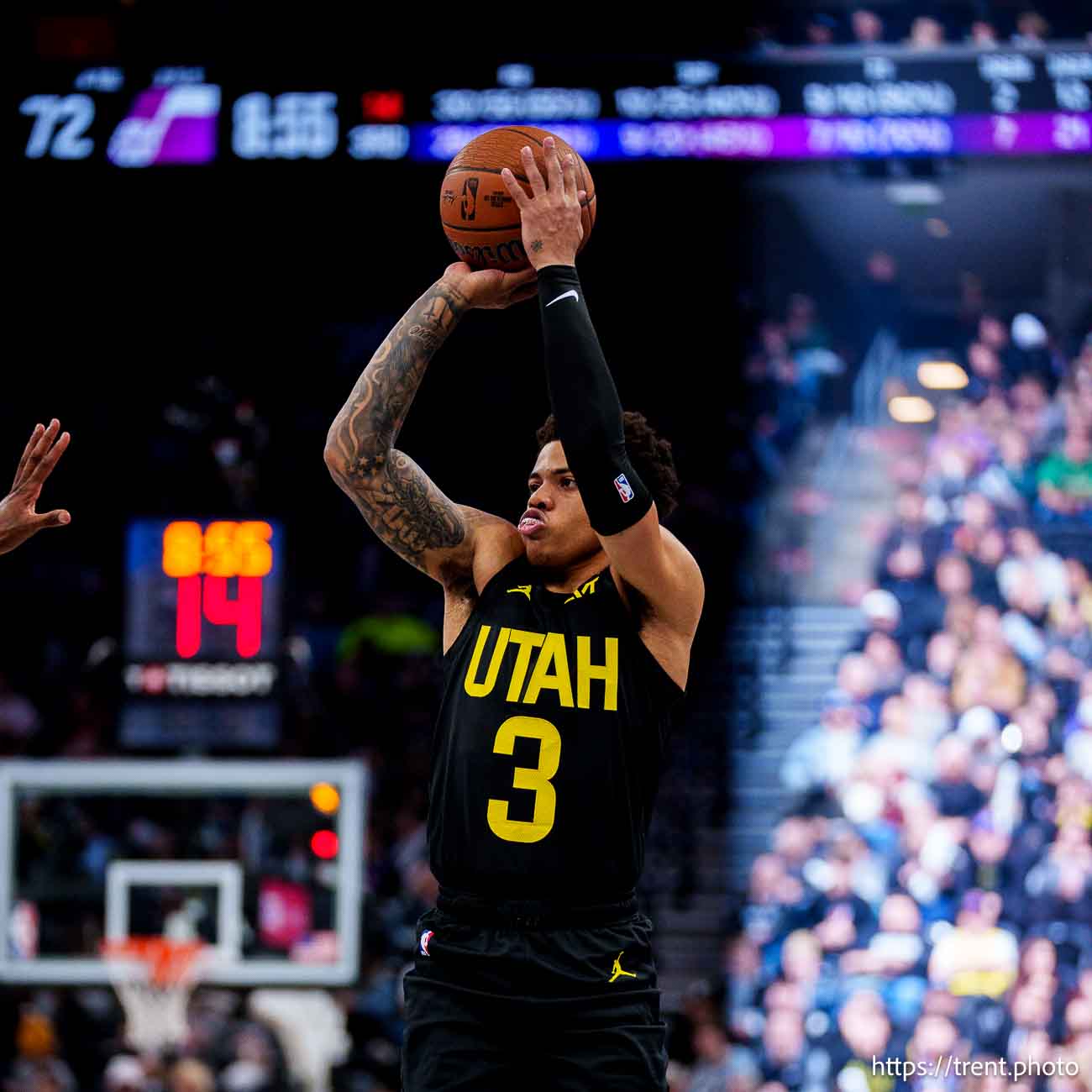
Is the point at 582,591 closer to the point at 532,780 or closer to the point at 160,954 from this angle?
the point at 532,780

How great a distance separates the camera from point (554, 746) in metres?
3.16

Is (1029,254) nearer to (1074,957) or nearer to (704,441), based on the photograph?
(704,441)

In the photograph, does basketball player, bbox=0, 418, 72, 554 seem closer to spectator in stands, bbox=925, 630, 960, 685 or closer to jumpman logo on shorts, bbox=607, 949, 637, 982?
jumpman logo on shorts, bbox=607, 949, 637, 982

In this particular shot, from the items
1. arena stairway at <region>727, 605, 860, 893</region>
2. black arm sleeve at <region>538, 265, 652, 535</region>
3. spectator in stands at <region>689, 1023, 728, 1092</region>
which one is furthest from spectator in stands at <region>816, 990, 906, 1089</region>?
black arm sleeve at <region>538, 265, 652, 535</region>

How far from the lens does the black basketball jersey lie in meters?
3.12

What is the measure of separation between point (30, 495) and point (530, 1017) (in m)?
1.43

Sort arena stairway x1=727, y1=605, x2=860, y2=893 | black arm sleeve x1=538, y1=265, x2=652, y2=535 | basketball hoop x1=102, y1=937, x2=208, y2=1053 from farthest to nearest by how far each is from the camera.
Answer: arena stairway x1=727, y1=605, x2=860, y2=893 < basketball hoop x1=102, y1=937, x2=208, y2=1053 < black arm sleeve x1=538, y1=265, x2=652, y2=535

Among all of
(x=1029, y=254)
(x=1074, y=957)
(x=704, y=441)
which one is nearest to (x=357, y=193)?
(x=704, y=441)

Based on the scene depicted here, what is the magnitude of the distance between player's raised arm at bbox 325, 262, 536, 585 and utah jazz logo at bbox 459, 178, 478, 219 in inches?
4.5

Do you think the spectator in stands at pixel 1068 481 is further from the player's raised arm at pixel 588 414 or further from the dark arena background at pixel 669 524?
the player's raised arm at pixel 588 414

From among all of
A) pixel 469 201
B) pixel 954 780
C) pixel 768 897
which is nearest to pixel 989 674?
pixel 954 780

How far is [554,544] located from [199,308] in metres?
8.10

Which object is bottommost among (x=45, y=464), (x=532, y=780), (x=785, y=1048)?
(x=785, y=1048)

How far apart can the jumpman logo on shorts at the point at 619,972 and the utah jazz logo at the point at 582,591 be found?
0.64 m
